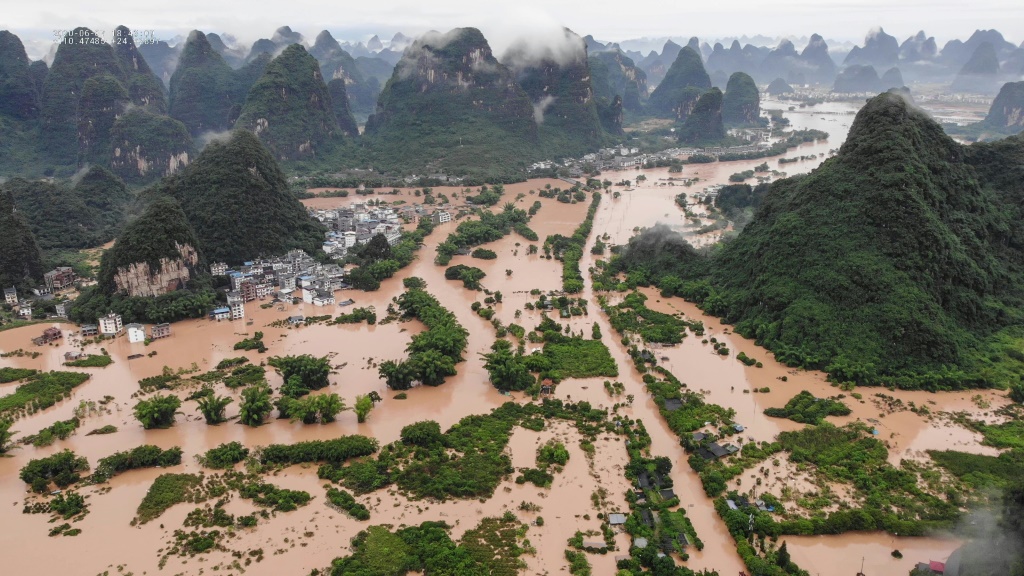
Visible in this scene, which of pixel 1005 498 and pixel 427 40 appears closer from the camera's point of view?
pixel 1005 498

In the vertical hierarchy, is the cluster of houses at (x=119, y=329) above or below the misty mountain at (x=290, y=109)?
below

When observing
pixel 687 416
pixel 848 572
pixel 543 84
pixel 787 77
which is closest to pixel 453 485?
pixel 687 416

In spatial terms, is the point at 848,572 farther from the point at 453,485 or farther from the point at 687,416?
the point at 453,485

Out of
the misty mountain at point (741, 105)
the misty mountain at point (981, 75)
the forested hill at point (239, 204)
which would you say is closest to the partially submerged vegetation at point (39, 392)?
the forested hill at point (239, 204)

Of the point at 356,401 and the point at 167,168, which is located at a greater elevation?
the point at 167,168

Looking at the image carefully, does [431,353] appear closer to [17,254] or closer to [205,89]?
[17,254]

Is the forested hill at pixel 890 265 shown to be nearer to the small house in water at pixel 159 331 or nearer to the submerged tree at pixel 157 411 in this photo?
the submerged tree at pixel 157 411

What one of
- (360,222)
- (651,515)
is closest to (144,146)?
(360,222)
